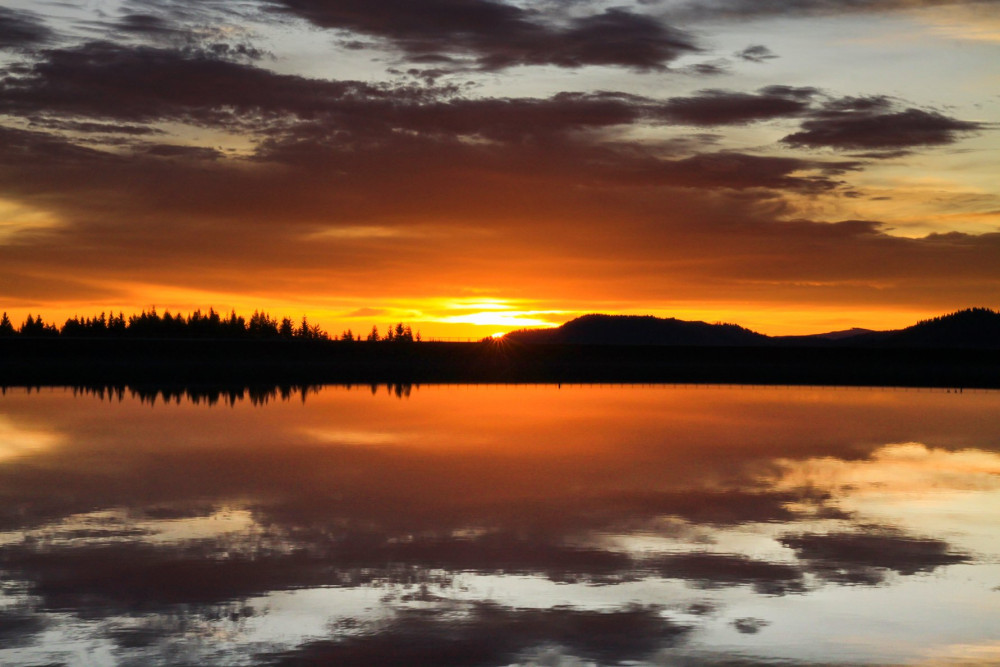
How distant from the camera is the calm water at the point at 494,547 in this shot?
13.8 m

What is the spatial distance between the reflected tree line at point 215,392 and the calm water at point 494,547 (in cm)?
1587

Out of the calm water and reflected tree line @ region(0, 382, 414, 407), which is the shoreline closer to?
reflected tree line @ region(0, 382, 414, 407)

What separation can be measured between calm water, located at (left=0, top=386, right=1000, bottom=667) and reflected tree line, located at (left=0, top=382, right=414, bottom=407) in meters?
15.9

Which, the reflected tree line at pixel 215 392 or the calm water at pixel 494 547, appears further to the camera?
the reflected tree line at pixel 215 392

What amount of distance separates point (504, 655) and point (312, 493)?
41.6ft

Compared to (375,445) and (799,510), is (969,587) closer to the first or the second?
(799,510)

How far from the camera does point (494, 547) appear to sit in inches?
753

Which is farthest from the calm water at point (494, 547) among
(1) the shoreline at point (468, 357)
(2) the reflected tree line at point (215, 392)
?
(1) the shoreline at point (468, 357)

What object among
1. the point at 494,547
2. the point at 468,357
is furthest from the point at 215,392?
the point at 468,357

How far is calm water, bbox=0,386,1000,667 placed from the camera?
13781 millimetres

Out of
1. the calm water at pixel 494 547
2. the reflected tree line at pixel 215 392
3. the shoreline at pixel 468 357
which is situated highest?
the shoreline at pixel 468 357

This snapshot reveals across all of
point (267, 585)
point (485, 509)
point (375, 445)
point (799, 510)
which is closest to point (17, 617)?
point (267, 585)

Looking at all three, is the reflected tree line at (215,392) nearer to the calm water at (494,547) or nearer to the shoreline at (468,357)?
the calm water at (494,547)

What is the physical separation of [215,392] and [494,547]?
4425 centimetres
